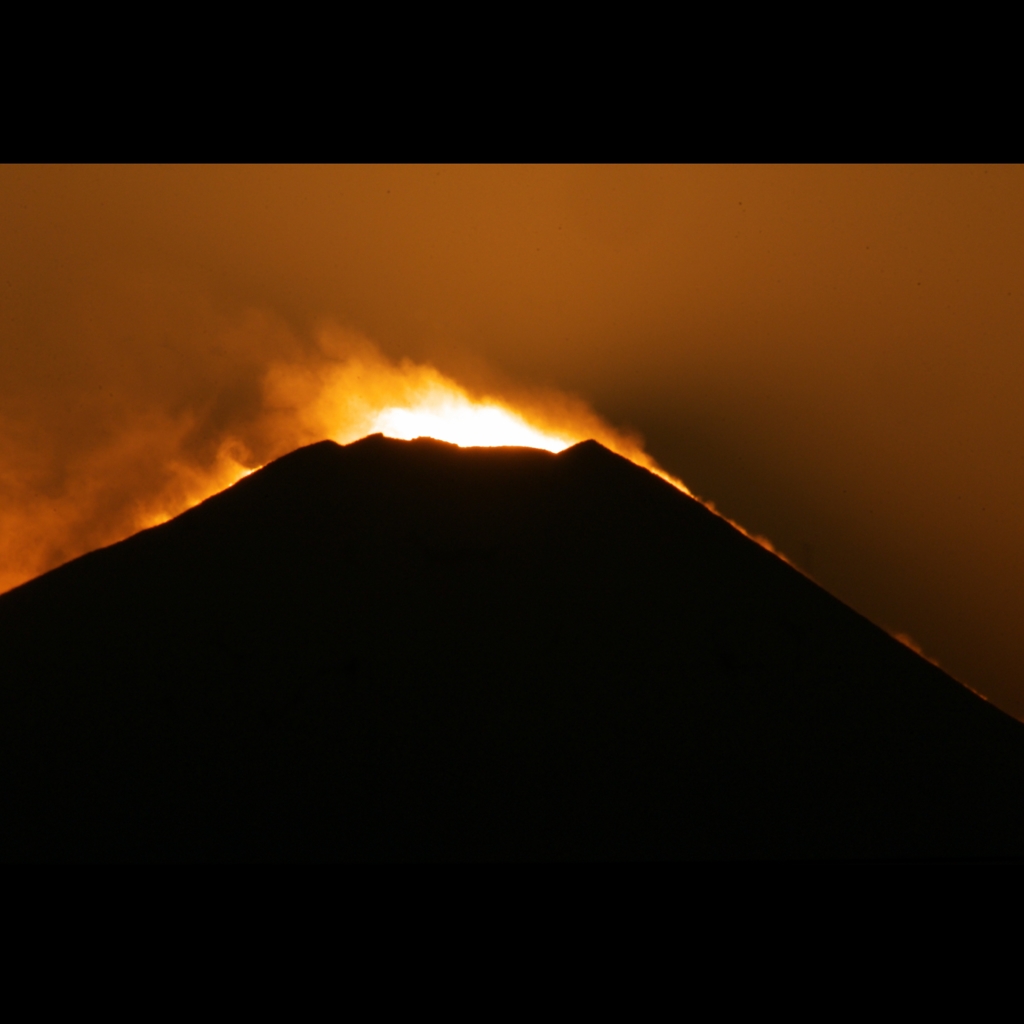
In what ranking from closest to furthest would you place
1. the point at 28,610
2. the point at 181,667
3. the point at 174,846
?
1. the point at 174,846
2. the point at 181,667
3. the point at 28,610

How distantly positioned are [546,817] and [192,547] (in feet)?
15.6

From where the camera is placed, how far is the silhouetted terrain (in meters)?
7.26

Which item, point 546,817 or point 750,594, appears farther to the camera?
point 750,594

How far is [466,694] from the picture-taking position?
26.7 ft

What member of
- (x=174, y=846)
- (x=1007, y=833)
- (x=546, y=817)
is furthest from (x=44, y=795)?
(x=1007, y=833)

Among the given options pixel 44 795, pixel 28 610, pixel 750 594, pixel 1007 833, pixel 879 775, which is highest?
pixel 28 610

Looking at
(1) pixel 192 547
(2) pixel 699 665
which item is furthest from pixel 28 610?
(2) pixel 699 665

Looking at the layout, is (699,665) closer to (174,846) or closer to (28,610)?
(174,846)

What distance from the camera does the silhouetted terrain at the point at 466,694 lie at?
286 inches

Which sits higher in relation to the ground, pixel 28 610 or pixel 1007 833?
pixel 28 610

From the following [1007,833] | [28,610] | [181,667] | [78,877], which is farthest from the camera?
[28,610]

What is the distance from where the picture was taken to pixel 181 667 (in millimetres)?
8375

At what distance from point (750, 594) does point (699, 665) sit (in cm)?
132

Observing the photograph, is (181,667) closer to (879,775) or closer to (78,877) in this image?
(78,877)
